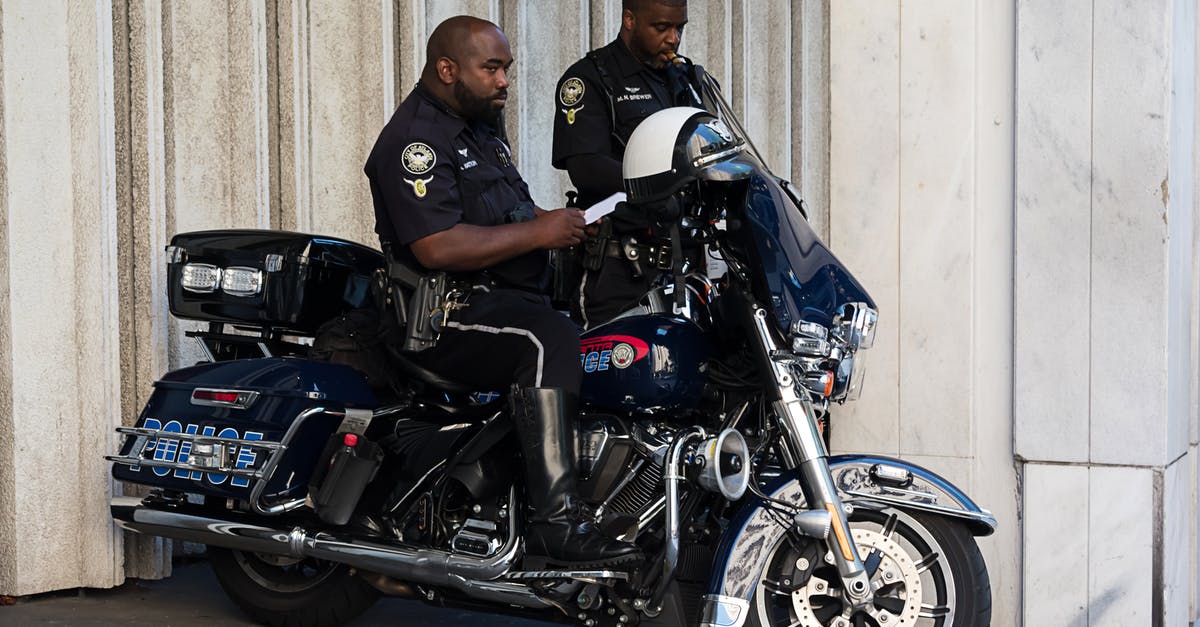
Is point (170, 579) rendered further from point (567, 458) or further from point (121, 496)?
point (567, 458)

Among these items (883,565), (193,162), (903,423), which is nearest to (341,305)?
(193,162)

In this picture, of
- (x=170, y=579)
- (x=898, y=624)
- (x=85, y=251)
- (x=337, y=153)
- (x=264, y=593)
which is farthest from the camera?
(x=337, y=153)

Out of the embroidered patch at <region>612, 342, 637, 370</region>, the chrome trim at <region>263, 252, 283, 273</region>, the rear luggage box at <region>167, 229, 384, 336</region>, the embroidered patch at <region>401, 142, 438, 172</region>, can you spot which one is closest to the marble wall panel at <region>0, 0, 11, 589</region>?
the rear luggage box at <region>167, 229, 384, 336</region>

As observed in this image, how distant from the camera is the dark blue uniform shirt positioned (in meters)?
3.65

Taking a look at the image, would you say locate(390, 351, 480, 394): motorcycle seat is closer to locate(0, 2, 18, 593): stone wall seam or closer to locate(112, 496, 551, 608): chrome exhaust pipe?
locate(112, 496, 551, 608): chrome exhaust pipe

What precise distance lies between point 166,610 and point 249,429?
34.5 inches

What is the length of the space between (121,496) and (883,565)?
235 cm

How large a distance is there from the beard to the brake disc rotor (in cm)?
156

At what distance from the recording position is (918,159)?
5457 millimetres

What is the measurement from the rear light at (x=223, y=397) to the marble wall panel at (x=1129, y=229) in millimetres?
3113

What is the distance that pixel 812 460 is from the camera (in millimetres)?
3342

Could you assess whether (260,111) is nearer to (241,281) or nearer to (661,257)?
(241,281)

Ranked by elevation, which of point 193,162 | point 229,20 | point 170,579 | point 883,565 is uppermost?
point 229,20

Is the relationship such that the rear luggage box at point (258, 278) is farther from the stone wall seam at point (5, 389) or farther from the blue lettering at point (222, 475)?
the stone wall seam at point (5, 389)
